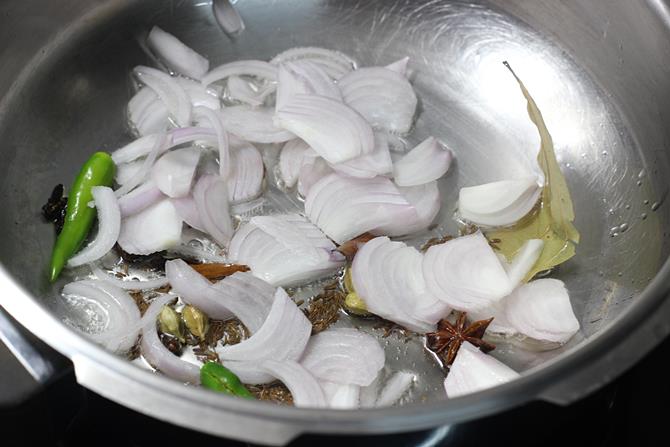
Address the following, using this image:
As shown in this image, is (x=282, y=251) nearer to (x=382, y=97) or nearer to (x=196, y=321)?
(x=196, y=321)

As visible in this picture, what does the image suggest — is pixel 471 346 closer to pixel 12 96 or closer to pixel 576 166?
pixel 576 166

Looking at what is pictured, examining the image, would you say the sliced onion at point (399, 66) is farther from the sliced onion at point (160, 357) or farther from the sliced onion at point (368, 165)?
the sliced onion at point (160, 357)

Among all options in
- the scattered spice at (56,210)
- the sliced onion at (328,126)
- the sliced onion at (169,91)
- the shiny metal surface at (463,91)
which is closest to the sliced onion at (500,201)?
the shiny metal surface at (463,91)

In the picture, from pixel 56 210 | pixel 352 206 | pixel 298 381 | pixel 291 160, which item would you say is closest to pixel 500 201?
pixel 352 206

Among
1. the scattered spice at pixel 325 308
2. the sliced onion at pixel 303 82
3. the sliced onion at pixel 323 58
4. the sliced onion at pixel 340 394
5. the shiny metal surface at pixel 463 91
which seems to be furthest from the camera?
the sliced onion at pixel 323 58

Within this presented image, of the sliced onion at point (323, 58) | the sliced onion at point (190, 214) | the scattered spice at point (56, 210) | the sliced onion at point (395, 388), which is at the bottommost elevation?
the sliced onion at point (395, 388)
